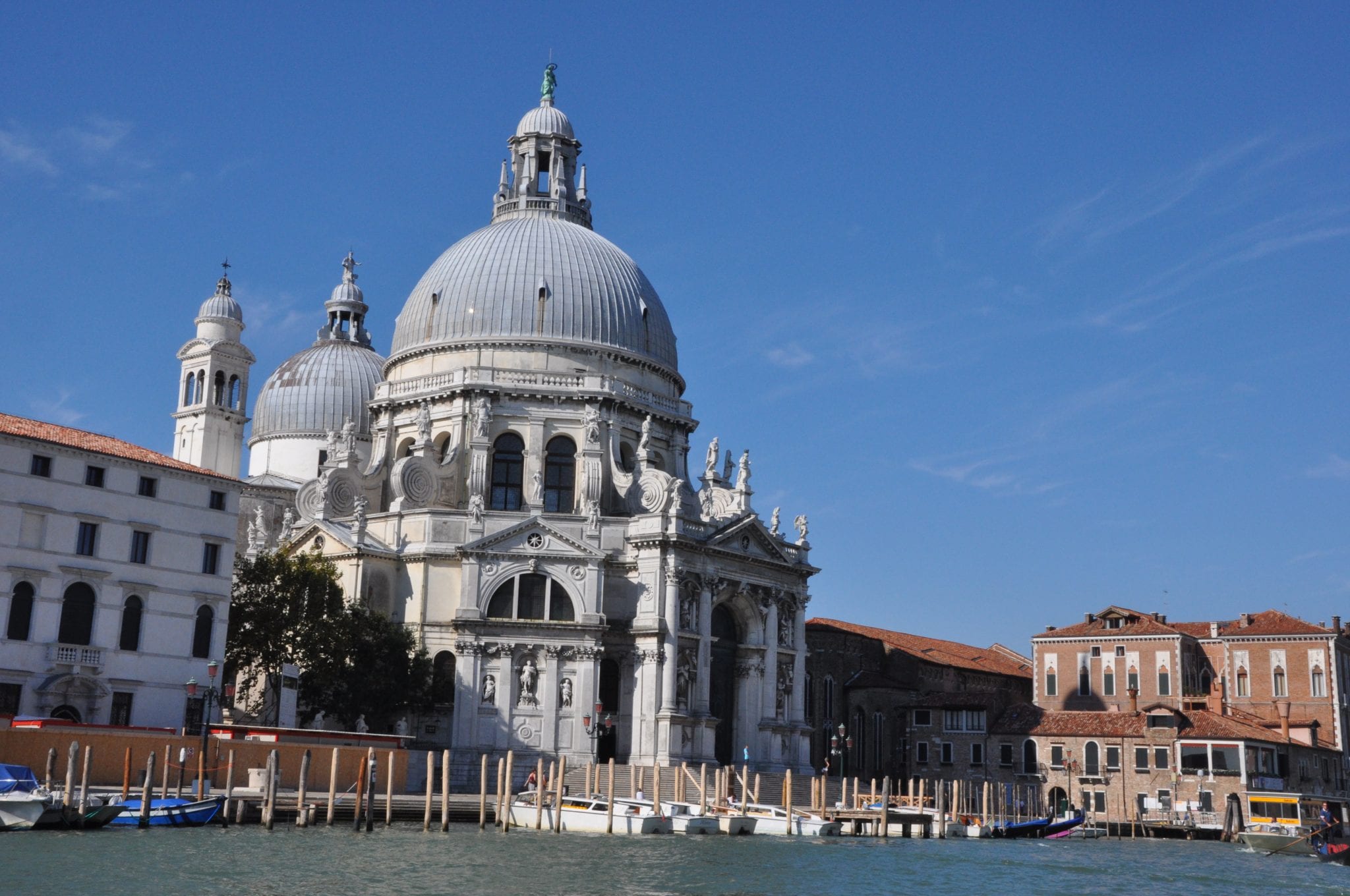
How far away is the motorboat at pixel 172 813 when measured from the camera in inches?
1246

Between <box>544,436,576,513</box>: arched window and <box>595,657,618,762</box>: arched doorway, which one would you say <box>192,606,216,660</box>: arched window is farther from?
<box>544,436,576,513</box>: arched window

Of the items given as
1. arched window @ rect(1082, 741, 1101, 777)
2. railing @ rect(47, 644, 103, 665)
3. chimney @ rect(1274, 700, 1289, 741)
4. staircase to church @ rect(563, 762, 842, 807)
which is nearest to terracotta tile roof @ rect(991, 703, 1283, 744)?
arched window @ rect(1082, 741, 1101, 777)

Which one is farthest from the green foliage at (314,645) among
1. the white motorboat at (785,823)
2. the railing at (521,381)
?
the white motorboat at (785,823)

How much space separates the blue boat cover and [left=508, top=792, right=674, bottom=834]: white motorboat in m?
11.2

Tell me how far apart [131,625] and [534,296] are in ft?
68.2

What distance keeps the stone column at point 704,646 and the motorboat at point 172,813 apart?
1954cm

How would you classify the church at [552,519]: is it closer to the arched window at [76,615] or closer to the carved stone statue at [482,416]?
the carved stone statue at [482,416]

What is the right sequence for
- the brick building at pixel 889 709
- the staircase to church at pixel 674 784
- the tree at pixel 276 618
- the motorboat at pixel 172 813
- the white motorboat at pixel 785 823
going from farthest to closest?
1. the brick building at pixel 889 709
2. the staircase to church at pixel 674 784
3. the tree at pixel 276 618
4. the white motorboat at pixel 785 823
5. the motorboat at pixel 172 813

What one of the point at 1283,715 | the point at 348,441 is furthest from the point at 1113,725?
the point at 348,441

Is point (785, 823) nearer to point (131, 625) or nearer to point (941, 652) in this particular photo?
point (131, 625)

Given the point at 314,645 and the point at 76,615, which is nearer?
the point at 76,615

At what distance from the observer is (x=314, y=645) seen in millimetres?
44500

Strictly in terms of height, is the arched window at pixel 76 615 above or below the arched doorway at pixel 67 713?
above

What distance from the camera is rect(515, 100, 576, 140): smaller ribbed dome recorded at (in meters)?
60.2
